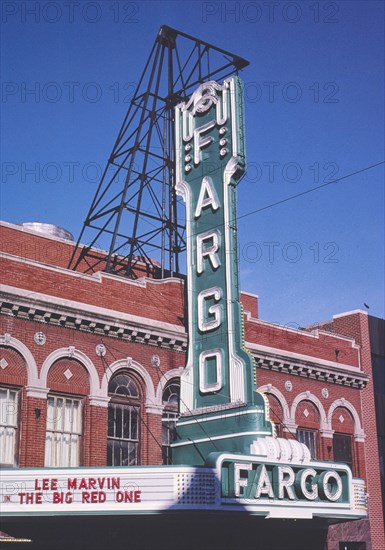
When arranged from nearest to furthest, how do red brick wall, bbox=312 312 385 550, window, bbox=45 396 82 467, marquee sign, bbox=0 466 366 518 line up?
marquee sign, bbox=0 466 366 518 < window, bbox=45 396 82 467 < red brick wall, bbox=312 312 385 550

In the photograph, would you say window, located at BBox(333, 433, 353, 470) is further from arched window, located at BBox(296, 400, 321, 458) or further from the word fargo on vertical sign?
the word fargo on vertical sign

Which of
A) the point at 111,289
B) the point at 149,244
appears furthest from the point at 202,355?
the point at 149,244

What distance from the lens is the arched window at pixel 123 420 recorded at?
79.8 ft

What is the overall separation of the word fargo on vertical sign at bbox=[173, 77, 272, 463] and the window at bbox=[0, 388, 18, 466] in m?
4.81

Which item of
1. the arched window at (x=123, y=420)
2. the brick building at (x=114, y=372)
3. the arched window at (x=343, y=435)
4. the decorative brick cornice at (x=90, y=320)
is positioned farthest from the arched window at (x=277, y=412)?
the arched window at (x=123, y=420)

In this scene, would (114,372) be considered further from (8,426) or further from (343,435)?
(343,435)

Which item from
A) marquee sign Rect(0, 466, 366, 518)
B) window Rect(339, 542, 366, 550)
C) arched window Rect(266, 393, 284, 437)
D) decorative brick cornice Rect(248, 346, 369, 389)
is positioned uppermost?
decorative brick cornice Rect(248, 346, 369, 389)

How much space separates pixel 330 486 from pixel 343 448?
9.10 meters

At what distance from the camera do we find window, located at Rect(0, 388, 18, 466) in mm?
21859

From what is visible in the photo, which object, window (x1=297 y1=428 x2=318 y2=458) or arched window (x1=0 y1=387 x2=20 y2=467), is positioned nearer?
arched window (x1=0 y1=387 x2=20 y2=467)

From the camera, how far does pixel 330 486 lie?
22641mm

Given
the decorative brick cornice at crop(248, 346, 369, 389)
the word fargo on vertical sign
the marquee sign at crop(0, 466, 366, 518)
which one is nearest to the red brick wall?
the decorative brick cornice at crop(248, 346, 369, 389)

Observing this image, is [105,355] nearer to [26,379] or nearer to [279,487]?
[26,379]

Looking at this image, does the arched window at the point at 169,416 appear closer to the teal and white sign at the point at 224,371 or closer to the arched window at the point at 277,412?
the teal and white sign at the point at 224,371
